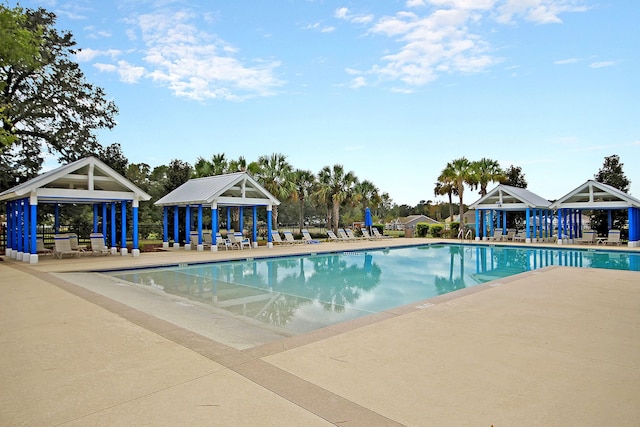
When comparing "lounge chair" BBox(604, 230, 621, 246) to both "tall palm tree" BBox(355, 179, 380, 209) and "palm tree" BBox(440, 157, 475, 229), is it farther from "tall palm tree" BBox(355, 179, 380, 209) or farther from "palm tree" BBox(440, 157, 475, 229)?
"tall palm tree" BBox(355, 179, 380, 209)

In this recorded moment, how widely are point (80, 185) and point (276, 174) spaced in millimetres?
12952

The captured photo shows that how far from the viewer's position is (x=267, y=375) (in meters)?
3.71

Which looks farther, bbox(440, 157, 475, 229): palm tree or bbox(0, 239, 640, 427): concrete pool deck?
bbox(440, 157, 475, 229): palm tree

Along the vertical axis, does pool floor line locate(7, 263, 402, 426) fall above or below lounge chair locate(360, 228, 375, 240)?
below

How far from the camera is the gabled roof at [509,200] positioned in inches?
946

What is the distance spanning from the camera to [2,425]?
280 cm

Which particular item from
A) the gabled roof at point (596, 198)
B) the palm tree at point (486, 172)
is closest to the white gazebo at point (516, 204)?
the gabled roof at point (596, 198)

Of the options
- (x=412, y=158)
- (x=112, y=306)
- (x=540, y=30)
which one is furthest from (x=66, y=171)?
(x=412, y=158)

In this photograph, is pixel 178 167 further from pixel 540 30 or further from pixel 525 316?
pixel 525 316

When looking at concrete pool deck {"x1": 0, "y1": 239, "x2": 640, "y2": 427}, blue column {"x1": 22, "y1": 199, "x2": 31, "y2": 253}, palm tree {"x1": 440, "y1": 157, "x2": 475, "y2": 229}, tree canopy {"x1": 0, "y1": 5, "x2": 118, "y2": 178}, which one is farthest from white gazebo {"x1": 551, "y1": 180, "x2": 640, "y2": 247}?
tree canopy {"x1": 0, "y1": 5, "x2": 118, "y2": 178}

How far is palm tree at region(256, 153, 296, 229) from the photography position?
26.8m

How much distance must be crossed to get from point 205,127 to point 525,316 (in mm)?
21497

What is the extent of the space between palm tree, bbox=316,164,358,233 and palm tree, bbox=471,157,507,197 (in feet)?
29.4

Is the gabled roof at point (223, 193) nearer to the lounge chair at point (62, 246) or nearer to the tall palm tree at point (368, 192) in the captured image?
the lounge chair at point (62, 246)
